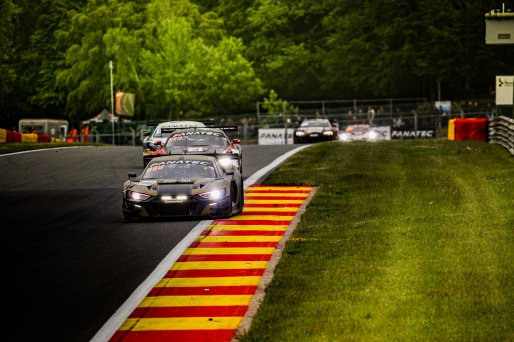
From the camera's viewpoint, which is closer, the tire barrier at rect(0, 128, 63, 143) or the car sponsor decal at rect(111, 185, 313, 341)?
the car sponsor decal at rect(111, 185, 313, 341)

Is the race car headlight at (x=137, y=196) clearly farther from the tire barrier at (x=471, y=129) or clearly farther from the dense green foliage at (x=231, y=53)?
the dense green foliage at (x=231, y=53)

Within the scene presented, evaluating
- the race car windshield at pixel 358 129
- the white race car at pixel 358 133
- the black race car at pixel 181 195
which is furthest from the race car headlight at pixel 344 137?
the black race car at pixel 181 195

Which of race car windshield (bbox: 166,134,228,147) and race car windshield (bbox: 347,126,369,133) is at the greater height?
race car windshield (bbox: 166,134,228,147)

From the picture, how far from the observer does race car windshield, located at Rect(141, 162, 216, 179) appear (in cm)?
2033

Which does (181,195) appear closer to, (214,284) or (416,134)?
(214,284)

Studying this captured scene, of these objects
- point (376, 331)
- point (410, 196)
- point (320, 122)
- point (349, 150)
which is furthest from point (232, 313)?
point (320, 122)

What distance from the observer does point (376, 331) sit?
10.9 meters

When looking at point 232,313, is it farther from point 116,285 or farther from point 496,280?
point 496,280

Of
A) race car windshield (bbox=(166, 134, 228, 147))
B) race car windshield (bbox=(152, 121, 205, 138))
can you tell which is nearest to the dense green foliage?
race car windshield (bbox=(152, 121, 205, 138))

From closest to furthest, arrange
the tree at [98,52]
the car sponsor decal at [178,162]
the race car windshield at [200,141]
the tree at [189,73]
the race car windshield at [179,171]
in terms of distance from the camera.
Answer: the race car windshield at [179,171]
the car sponsor decal at [178,162]
the race car windshield at [200,141]
the tree at [189,73]
the tree at [98,52]

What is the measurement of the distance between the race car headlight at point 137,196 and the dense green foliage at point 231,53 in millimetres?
60634

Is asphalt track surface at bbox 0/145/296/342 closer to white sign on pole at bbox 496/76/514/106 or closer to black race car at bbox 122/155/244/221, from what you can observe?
black race car at bbox 122/155/244/221

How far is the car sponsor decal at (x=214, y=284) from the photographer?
37.5 feet

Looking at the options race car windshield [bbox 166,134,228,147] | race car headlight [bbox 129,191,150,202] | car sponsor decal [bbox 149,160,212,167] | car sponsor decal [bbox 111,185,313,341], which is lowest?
car sponsor decal [bbox 111,185,313,341]
